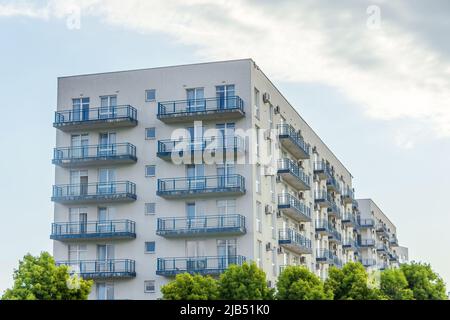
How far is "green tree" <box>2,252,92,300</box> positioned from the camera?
35.9 meters

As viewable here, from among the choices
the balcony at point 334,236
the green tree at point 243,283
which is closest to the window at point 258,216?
the green tree at point 243,283

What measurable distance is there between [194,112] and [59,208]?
10.2 metres

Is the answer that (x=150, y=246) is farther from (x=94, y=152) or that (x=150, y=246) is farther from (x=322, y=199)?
(x=322, y=199)

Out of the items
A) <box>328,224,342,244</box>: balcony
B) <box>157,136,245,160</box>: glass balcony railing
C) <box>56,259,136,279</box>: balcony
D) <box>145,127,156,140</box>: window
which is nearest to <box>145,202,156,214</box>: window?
<box>157,136,245,160</box>: glass balcony railing

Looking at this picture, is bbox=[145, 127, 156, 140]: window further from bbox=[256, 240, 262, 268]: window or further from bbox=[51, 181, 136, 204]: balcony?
bbox=[256, 240, 262, 268]: window

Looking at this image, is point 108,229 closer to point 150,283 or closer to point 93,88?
point 150,283

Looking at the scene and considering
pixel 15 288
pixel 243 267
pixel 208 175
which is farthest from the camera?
pixel 208 175

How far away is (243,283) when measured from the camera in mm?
39375

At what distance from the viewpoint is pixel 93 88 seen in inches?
1935

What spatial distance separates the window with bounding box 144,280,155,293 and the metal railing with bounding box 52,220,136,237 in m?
3.06

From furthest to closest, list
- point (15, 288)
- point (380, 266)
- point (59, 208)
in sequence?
point (380, 266)
point (59, 208)
point (15, 288)

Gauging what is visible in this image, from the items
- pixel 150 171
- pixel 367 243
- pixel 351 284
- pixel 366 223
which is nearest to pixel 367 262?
pixel 367 243
